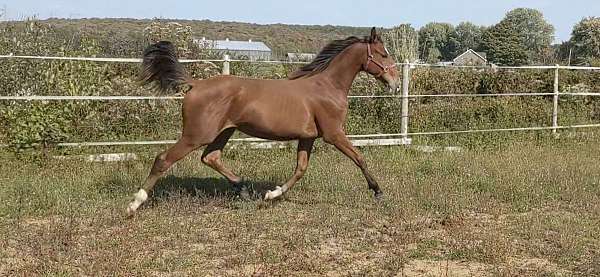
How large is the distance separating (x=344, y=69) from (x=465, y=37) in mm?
74430

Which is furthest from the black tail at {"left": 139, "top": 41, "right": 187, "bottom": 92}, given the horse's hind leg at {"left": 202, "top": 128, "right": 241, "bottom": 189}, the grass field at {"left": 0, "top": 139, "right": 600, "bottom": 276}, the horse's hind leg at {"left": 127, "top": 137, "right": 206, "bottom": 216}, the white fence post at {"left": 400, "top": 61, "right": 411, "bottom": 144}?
the white fence post at {"left": 400, "top": 61, "right": 411, "bottom": 144}

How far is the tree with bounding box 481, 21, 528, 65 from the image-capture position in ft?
151

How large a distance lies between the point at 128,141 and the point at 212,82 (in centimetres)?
379

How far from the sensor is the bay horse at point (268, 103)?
6344 mm

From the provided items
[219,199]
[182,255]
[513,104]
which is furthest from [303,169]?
[513,104]

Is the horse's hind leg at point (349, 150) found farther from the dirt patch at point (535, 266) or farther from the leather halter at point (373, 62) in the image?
the dirt patch at point (535, 266)

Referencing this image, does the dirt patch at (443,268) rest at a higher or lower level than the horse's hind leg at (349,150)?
lower

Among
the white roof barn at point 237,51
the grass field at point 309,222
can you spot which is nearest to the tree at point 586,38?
the white roof barn at point 237,51

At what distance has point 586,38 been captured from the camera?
46.5 meters

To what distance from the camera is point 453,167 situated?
29.9 ft

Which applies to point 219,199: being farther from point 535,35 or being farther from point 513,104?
point 535,35

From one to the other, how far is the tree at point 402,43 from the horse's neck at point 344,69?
7776 millimetres

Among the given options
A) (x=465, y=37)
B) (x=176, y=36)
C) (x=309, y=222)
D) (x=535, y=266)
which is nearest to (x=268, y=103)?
(x=309, y=222)

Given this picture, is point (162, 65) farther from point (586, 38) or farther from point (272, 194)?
point (586, 38)
